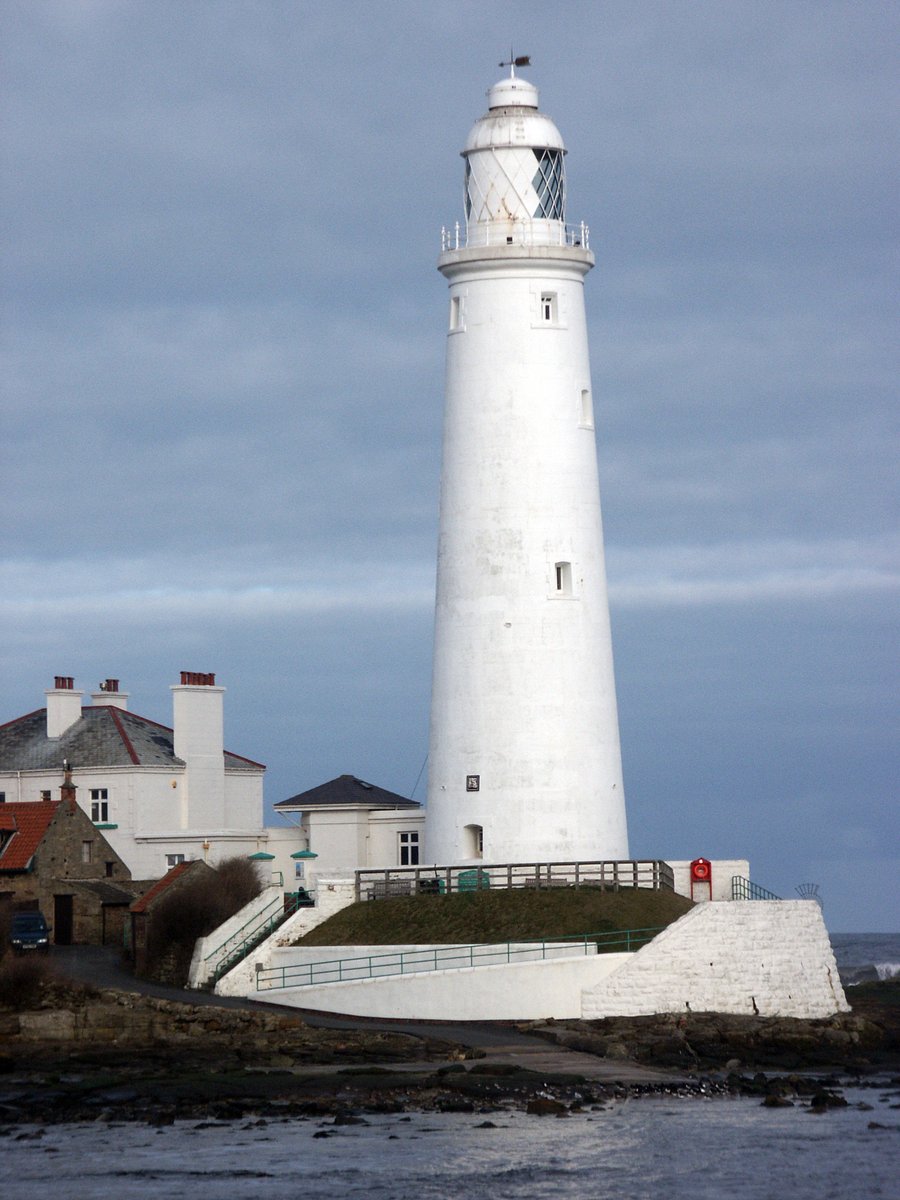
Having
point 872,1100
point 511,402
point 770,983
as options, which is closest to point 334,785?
point 511,402

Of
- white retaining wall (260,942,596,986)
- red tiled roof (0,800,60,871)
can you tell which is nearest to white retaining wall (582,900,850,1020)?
white retaining wall (260,942,596,986)

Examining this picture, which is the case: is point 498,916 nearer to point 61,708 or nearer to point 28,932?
point 28,932

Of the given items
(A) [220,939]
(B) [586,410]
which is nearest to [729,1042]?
(A) [220,939]

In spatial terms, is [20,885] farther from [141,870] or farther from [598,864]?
[598,864]

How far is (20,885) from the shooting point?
4331 cm

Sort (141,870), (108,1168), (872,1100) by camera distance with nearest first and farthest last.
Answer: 1. (108,1168)
2. (872,1100)
3. (141,870)

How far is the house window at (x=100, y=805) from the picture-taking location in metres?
49.3

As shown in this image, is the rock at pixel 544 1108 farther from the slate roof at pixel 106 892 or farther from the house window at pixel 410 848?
the house window at pixel 410 848

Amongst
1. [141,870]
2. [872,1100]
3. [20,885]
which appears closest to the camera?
[872,1100]

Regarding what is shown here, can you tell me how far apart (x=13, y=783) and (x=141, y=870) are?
4.40 meters

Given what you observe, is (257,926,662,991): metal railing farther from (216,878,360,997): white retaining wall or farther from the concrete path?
the concrete path

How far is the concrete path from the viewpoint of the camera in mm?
32438

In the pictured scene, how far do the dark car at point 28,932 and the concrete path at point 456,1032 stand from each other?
610mm

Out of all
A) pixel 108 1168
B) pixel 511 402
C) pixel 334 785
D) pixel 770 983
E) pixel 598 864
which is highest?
pixel 511 402
